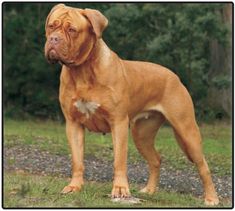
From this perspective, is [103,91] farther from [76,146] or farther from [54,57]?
[76,146]

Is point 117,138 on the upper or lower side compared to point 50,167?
upper

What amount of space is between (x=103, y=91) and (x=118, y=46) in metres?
12.9

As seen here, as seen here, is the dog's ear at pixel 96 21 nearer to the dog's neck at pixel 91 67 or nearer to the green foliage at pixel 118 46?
the dog's neck at pixel 91 67

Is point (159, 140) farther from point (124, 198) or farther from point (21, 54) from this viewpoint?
point (124, 198)

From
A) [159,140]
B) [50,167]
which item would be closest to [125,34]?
[159,140]

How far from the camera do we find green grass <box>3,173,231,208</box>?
733cm

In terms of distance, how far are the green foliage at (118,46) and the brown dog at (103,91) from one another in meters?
11.2

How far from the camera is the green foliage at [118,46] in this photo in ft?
66.1

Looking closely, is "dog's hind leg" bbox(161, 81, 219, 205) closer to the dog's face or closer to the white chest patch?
the white chest patch

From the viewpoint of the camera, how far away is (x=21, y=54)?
20562 millimetres

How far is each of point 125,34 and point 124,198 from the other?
1369 cm

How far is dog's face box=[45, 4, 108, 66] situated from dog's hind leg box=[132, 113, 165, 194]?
5.38ft

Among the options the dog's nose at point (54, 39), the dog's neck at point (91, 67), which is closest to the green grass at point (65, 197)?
the dog's neck at point (91, 67)

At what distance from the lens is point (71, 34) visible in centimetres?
754
